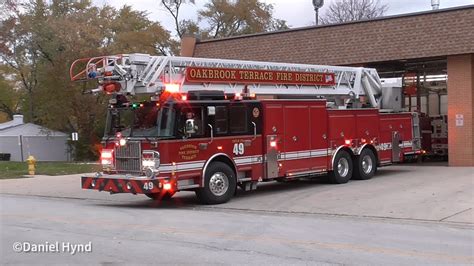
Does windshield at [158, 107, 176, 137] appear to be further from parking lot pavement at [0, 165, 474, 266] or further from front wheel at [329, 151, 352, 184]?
front wheel at [329, 151, 352, 184]

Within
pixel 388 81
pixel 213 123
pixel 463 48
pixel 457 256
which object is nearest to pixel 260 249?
pixel 457 256

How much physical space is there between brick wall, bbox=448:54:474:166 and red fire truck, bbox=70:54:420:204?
5574 millimetres

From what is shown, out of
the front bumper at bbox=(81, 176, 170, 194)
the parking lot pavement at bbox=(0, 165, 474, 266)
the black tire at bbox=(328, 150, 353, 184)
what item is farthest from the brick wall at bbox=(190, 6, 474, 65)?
the front bumper at bbox=(81, 176, 170, 194)

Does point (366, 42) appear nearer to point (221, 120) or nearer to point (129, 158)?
point (221, 120)

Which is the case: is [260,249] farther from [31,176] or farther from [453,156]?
[31,176]

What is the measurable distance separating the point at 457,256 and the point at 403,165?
16.0m

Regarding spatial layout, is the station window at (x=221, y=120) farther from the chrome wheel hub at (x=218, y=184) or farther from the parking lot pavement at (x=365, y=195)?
the parking lot pavement at (x=365, y=195)

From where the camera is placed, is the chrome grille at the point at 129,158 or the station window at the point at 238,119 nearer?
the chrome grille at the point at 129,158

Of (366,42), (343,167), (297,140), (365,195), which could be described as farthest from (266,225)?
(366,42)

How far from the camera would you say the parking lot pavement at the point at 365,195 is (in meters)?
11.3

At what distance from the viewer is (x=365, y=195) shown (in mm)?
13727

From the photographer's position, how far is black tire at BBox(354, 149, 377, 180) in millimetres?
17156

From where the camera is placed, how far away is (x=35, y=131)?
48.4 meters

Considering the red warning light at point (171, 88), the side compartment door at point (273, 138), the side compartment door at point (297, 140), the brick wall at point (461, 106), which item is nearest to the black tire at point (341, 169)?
the side compartment door at point (297, 140)
